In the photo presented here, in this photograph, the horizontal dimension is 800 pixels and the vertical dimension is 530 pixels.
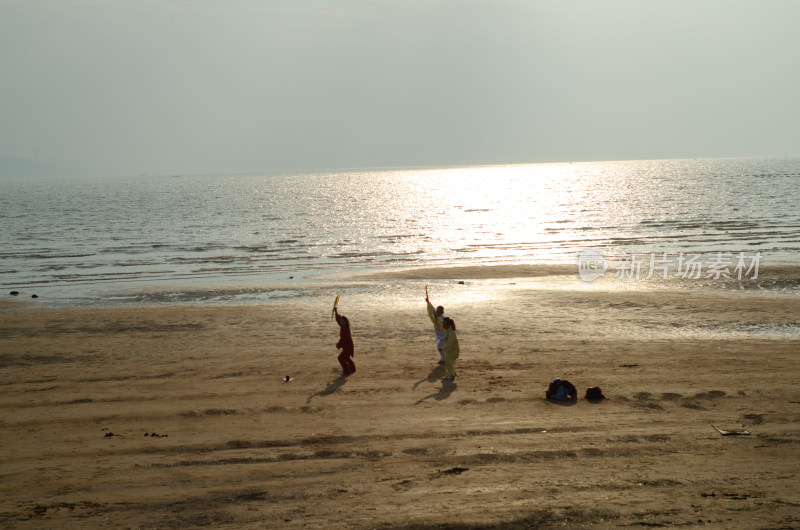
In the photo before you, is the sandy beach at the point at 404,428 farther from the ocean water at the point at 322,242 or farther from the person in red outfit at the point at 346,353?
the ocean water at the point at 322,242

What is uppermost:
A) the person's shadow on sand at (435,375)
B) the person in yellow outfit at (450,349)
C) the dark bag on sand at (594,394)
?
the person in yellow outfit at (450,349)

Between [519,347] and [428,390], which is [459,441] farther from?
[519,347]

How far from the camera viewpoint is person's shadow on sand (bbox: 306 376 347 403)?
506 inches

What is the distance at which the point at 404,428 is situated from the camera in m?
10.7

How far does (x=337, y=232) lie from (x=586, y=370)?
44.7m

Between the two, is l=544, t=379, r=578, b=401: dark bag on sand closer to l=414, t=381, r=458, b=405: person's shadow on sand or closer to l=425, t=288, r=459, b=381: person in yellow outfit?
l=414, t=381, r=458, b=405: person's shadow on sand

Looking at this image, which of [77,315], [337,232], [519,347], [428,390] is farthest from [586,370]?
[337,232]

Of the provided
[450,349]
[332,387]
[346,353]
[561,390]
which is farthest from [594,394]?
[346,353]

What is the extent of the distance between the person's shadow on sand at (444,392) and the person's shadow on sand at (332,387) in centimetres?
190

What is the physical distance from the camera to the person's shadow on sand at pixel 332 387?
12.8 meters

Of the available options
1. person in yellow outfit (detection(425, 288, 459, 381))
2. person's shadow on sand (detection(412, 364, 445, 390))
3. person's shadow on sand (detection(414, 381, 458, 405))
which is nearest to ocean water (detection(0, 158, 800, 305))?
person's shadow on sand (detection(412, 364, 445, 390))

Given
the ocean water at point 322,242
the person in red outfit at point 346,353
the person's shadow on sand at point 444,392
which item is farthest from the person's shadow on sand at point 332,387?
the ocean water at point 322,242

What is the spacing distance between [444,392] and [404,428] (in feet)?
7.27

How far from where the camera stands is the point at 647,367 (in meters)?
14.3
